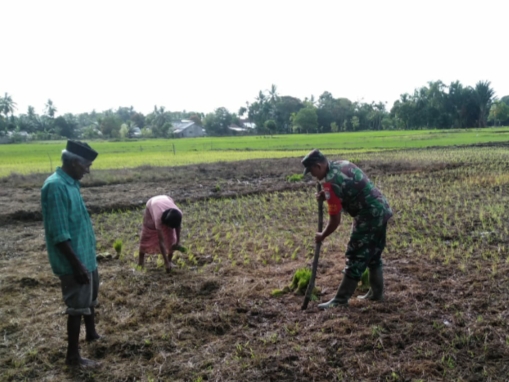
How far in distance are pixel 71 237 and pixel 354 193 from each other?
2.59 metres

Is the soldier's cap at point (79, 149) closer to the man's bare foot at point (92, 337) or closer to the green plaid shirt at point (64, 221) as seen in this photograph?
the green plaid shirt at point (64, 221)

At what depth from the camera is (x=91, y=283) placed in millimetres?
3467

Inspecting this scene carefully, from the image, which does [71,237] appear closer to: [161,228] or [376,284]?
[161,228]

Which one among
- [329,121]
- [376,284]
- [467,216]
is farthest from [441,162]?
[329,121]

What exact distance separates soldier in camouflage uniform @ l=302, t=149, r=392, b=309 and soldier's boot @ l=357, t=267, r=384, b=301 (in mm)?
160

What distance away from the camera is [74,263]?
3197 mm

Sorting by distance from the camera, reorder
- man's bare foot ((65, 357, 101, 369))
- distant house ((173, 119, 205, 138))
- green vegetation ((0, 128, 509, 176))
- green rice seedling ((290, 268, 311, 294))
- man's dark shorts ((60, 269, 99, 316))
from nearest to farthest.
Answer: man's dark shorts ((60, 269, 99, 316)) < man's bare foot ((65, 357, 101, 369)) < green rice seedling ((290, 268, 311, 294)) < green vegetation ((0, 128, 509, 176)) < distant house ((173, 119, 205, 138))

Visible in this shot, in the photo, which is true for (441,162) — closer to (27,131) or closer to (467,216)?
(467,216)

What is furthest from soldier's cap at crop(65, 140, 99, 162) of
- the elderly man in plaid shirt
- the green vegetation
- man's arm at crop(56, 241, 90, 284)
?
the green vegetation

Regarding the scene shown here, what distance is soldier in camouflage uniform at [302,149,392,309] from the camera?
3.98 meters

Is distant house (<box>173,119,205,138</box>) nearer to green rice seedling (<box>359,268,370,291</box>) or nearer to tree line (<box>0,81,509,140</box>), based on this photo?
tree line (<box>0,81,509,140</box>)

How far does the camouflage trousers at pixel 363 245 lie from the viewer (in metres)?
4.12

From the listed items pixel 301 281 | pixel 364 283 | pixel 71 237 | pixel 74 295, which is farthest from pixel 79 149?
pixel 364 283

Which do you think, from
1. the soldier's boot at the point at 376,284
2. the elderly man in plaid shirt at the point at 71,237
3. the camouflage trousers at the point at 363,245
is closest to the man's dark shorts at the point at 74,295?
the elderly man in plaid shirt at the point at 71,237
